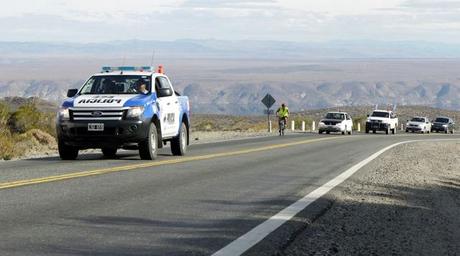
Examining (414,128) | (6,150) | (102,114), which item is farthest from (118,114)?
(414,128)

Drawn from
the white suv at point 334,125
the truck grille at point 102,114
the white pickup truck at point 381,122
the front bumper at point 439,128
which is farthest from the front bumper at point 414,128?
the truck grille at point 102,114

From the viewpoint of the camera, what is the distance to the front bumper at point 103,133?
17.2 metres

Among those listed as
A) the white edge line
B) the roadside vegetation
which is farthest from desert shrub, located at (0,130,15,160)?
the white edge line

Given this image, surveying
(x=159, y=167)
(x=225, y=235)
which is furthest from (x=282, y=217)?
(x=159, y=167)

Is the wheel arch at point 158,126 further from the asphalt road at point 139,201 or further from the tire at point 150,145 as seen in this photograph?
the asphalt road at point 139,201

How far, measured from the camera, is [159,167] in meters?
16.4

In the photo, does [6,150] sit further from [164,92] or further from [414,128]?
[414,128]

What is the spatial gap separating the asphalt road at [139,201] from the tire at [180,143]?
3.09 feet

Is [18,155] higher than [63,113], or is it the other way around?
[63,113]

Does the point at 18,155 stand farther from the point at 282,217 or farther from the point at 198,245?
the point at 198,245

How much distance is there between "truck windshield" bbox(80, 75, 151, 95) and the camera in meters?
18.4

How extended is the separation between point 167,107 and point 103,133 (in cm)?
228

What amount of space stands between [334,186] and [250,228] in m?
5.63

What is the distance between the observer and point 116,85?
18.5 meters
